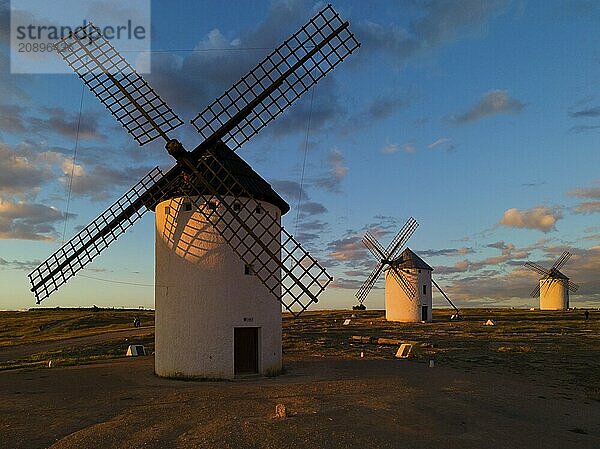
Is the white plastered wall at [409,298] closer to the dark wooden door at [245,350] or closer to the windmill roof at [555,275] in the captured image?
the dark wooden door at [245,350]

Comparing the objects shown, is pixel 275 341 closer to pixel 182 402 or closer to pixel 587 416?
pixel 182 402

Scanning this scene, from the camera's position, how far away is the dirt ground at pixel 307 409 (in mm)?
10812

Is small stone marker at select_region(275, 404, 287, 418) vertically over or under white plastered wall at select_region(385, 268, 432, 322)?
under

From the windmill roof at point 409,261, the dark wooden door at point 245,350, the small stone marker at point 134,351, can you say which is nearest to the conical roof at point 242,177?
the dark wooden door at point 245,350

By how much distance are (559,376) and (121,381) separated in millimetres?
16897

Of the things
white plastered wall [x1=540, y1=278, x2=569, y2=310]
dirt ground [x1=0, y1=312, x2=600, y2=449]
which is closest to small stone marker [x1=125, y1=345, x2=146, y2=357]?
dirt ground [x1=0, y1=312, x2=600, y2=449]

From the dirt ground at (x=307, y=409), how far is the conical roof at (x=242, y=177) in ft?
22.1

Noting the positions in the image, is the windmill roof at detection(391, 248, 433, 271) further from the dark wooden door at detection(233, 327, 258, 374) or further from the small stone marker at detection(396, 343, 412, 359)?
the dark wooden door at detection(233, 327, 258, 374)

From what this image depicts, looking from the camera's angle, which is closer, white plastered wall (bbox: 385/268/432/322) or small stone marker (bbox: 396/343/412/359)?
small stone marker (bbox: 396/343/412/359)

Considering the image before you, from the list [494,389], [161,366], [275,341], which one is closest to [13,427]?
[161,366]

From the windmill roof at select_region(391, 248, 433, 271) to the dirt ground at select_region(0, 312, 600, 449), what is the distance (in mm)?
34903

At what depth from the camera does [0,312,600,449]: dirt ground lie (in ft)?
35.5

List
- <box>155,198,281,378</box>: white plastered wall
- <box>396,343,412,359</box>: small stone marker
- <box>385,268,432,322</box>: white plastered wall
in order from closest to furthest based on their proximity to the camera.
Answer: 1. <box>155,198,281,378</box>: white plastered wall
2. <box>396,343,412,359</box>: small stone marker
3. <box>385,268,432,322</box>: white plastered wall

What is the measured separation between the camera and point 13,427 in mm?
11867
